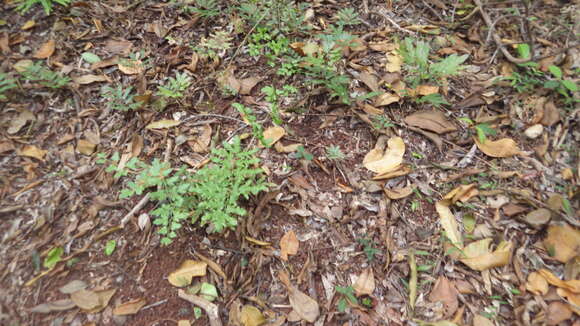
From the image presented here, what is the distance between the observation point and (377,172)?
2121 millimetres

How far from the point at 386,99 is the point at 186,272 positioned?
165 cm

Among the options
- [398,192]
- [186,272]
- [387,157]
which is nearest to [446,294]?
[398,192]

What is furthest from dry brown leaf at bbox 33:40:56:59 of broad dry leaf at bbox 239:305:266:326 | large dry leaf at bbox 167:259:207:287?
broad dry leaf at bbox 239:305:266:326

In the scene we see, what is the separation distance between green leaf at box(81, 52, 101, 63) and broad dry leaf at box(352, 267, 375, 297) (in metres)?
2.24

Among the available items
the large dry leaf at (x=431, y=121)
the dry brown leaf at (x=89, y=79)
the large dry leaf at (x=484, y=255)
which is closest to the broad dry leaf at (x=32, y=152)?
the dry brown leaf at (x=89, y=79)

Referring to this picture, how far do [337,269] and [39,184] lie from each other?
1.76 meters

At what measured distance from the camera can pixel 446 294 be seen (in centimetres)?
182

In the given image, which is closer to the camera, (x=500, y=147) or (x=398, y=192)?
(x=398, y=192)

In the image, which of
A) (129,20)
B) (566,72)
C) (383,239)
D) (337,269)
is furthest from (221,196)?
(566,72)

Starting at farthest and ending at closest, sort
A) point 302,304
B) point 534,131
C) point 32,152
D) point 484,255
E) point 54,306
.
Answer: point 534,131, point 32,152, point 484,255, point 302,304, point 54,306

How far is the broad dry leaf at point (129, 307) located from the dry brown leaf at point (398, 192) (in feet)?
4.75

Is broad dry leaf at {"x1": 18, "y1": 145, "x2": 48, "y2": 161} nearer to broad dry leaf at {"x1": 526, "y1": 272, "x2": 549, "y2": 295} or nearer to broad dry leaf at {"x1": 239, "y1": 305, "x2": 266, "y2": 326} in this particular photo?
broad dry leaf at {"x1": 239, "y1": 305, "x2": 266, "y2": 326}

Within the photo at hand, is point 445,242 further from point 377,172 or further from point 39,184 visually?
point 39,184

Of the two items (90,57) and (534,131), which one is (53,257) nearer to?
(90,57)
